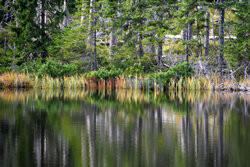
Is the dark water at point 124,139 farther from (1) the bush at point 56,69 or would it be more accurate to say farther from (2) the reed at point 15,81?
(2) the reed at point 15,81

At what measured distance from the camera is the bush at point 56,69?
23.8 m

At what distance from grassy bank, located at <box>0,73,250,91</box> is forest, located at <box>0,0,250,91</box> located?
6cm

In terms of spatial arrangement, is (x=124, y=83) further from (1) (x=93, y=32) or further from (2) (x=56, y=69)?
(1) (x=93, y=32)

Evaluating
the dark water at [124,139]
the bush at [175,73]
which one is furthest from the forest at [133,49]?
the dark water at [124,139]

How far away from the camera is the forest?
832 inches

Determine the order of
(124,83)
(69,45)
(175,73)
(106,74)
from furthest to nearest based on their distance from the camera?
(69,45)
(106,74)
(124,83)
(175,73)

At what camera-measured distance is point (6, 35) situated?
2927 centimetres

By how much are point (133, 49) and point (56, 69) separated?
5.68m

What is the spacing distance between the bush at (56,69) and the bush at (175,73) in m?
6.37

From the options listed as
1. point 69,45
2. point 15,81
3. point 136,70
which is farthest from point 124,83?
point 15,81

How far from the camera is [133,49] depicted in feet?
83.0

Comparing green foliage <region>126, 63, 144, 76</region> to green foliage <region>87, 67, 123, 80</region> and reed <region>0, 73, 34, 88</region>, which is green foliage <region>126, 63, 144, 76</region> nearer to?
green foliage <region>87, 67, 123, 80</region>

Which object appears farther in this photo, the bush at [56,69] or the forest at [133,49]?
the bush at [56,69]

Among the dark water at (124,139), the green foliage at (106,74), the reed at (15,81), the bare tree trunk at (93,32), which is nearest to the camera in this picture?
the dark water at (124,139)
